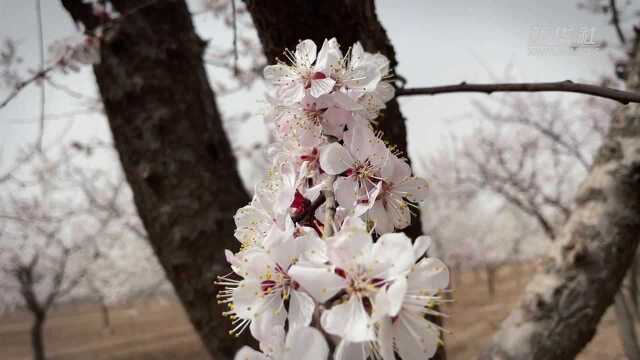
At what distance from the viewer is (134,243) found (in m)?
10.6

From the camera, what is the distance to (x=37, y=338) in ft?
18.1

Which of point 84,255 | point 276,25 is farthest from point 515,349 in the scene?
point 84,255

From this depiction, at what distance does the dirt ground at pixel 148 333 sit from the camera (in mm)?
5855

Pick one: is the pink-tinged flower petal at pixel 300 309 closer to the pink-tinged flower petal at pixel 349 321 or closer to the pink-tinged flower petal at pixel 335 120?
the pink-tinged flower petal at pixel 349 321

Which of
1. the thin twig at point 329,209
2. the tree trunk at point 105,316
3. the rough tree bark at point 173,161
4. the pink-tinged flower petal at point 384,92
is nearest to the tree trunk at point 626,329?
the rough tree bark at point 173,161

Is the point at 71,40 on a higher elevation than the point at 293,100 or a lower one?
higher

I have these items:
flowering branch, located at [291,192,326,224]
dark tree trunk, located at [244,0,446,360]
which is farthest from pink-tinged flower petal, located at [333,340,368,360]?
dark tree trunk, located at [244,0,446,360]

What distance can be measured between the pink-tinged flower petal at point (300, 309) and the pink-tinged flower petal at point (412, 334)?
0.06 metres

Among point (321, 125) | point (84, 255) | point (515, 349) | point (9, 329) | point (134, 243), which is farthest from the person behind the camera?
point (134, 243)

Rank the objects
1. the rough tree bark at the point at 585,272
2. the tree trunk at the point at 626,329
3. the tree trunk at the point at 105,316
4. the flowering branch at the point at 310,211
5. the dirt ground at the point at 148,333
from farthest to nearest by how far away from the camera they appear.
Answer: the tree trunk at the point at 105,316 → the dirt ground at the point at 148,333 → the tree trunk at the point at 626,329 → the rough tree bark at the point at 585,272 → the flowering branch at the point at 310,211

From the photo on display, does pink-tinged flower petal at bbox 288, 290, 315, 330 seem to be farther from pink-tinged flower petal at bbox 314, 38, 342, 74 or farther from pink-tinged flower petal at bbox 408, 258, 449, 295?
→ pink-tinged flower petal at bbox 314, 38, 342, 74

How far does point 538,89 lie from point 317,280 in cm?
34

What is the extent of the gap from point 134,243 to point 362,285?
1125cm

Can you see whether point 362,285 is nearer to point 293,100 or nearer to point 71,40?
point 293,100
